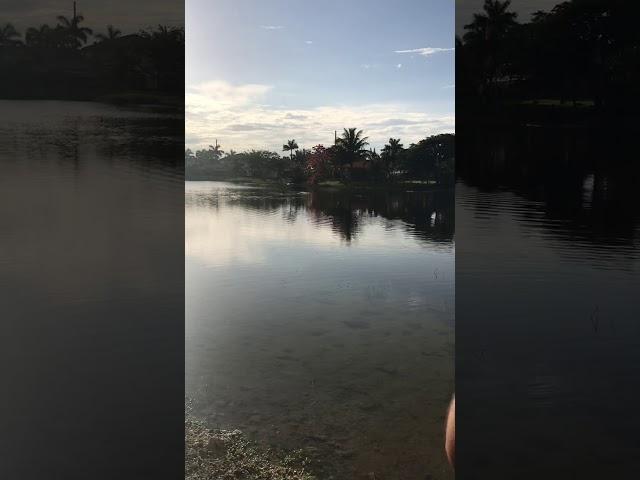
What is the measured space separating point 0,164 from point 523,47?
6.69 ft

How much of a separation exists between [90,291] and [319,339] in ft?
14.3

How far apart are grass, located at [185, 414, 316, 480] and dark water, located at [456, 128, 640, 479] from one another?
4.28 m

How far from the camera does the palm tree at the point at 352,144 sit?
7.28 meters

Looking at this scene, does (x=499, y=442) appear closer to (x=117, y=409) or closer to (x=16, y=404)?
(x=117, y=409)

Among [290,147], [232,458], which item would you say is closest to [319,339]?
[232,458]

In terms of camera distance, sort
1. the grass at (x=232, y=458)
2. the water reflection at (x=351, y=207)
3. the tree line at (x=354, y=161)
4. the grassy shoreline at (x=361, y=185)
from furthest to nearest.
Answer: the grassy shoreline at (x=361, y=185), the tree line at (x=354, y=161), the water reflection at (x=351, y=207), the grass at (x=232, y=458)

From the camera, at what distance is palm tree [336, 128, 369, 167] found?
287 inches

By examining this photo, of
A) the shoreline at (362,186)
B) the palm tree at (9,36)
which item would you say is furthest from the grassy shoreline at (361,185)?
the palm tree at (9,36)

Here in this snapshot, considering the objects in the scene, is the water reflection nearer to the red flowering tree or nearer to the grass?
the red flowering tree

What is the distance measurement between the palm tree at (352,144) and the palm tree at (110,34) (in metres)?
5.44

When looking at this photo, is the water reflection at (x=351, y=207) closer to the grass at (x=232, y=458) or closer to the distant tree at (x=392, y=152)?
the distant tree at (x=392, y=152)

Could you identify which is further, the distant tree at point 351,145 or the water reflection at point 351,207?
the distant tree at point 351,145

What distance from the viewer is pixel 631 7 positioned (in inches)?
78.6

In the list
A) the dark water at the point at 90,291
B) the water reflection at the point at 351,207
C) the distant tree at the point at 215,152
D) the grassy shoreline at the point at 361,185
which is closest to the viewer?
the dark water at the point at 90,291
